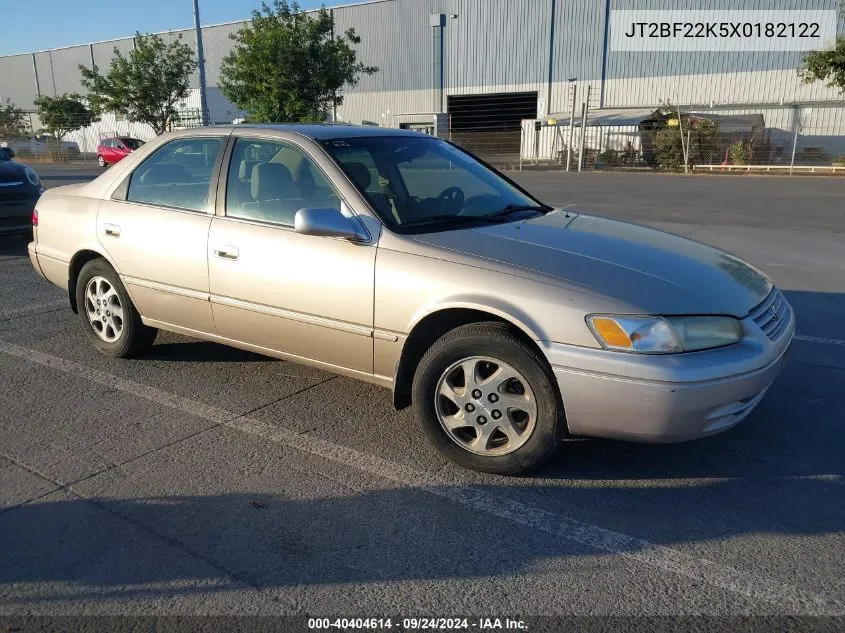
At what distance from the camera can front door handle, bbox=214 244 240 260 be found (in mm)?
3979

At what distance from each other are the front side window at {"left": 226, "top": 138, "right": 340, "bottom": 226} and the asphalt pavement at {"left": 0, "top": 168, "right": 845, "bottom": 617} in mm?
1142

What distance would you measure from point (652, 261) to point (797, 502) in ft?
4.16

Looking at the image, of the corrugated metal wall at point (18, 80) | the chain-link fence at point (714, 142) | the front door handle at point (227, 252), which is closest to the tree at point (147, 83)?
A: the chain-link fence at point (714, 142)

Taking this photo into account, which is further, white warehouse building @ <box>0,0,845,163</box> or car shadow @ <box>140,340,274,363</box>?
white warehouse building @ <box>0,0,845,163</box>

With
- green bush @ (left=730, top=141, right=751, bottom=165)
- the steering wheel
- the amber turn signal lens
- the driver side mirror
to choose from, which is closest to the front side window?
the driver side mirror

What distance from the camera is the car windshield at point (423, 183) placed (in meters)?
3.78

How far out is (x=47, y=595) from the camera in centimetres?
246

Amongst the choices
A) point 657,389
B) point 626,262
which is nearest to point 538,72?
point 626,262

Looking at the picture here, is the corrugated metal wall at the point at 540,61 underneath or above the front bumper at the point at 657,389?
above

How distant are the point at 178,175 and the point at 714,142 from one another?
25.0 m

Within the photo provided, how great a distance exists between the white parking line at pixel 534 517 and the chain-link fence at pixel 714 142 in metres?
24.4

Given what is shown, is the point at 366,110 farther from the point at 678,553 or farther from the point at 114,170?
the point at 678,553

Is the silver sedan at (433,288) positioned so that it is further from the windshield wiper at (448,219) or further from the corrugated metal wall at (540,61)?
the corrugated metal wall at (540,61)

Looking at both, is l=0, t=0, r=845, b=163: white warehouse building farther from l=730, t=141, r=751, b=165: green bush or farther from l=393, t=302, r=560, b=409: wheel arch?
l=393, t=302, r=560, b=409: wheel arch
